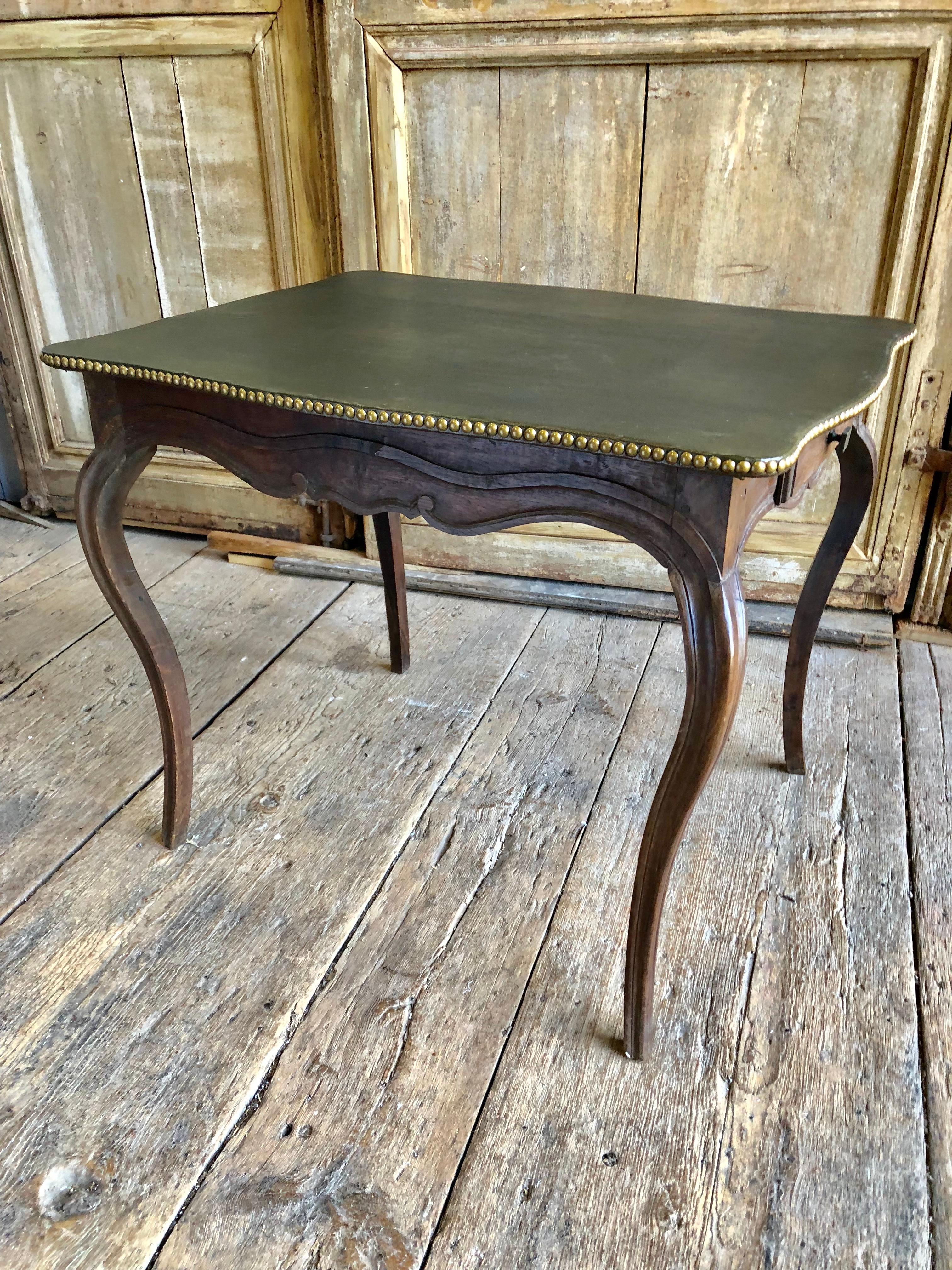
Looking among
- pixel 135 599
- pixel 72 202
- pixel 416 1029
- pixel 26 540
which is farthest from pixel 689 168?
pixel 26 540

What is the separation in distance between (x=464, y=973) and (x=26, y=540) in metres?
1.61

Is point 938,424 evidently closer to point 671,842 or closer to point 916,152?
point 916,152

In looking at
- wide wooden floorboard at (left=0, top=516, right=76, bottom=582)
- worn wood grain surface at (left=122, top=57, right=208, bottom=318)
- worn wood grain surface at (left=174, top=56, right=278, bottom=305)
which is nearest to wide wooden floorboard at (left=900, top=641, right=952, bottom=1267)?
worn wood grain surface at (left=174, top=56, right=278, bottom=305)

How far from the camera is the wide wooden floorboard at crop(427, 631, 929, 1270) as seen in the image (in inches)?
31.9

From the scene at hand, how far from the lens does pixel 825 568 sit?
122 cm

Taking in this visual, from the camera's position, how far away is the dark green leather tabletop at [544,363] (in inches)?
30.1

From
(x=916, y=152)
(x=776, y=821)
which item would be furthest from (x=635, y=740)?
(x=916, y=152)

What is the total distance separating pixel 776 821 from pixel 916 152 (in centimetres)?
101

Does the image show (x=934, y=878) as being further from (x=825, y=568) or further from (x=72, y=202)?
(x=72, y=202)

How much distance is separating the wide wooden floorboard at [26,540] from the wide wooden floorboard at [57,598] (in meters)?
0.01

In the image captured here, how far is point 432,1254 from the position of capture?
79 centimetres

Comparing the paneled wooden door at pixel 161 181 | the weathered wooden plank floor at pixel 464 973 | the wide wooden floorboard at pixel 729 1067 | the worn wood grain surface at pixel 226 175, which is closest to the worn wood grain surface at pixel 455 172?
the paneled wooden door at pixel 161 181

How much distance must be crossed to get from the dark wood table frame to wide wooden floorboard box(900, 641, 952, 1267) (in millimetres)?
275

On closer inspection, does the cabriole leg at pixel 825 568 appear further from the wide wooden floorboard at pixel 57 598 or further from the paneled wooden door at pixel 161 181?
the wide wooden floorboard at pixel 57 598
